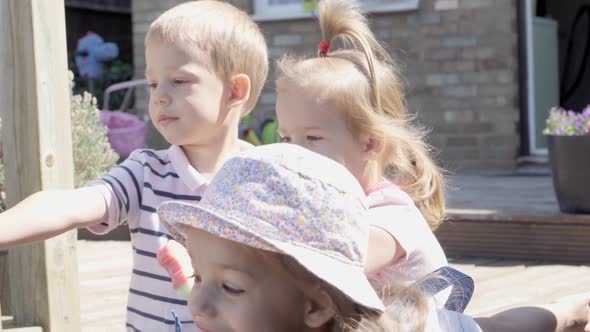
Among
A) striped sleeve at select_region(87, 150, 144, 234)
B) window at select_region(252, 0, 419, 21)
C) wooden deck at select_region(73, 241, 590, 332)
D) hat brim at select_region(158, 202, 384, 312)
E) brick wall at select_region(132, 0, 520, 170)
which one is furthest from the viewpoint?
window at select_region(252, 0, 419, 21)

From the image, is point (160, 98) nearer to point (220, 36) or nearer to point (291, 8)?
point (220, 36)

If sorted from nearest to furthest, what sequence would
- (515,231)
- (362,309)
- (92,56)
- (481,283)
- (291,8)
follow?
(362,309)
(481,283)
(515,231)
(291,8)
(92,56)

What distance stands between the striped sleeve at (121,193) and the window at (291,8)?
593cm

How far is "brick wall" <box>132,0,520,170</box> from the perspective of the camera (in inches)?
308

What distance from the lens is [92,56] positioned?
11188 mm

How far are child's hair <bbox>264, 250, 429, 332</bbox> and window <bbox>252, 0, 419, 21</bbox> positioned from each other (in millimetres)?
6412

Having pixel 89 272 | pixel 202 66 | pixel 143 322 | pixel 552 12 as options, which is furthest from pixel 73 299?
pixel 552 12

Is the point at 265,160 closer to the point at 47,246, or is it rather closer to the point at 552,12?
the point at 47,246

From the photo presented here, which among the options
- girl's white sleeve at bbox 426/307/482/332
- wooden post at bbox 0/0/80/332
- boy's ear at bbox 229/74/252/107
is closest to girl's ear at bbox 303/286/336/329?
girl's white sleeve at bbox 426/307/482/332

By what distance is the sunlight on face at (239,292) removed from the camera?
1636mm

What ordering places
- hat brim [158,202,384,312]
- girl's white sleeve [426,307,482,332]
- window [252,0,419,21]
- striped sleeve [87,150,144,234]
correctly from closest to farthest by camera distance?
hat brim [158,202,384,312], girl's white sleeve [426,307,482,332], striped sleeve [87,150,144,234], window [252,0,419,21]

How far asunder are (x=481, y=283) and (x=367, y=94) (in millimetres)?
2174

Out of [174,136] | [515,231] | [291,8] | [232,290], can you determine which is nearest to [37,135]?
[174,136]

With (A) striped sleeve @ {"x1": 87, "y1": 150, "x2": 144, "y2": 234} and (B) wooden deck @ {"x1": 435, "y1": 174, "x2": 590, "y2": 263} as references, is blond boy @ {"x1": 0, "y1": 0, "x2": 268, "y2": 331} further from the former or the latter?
(B) wooden deck @ {"x1": 435, "y1": 174, "x2": 590, "y2": 263}
